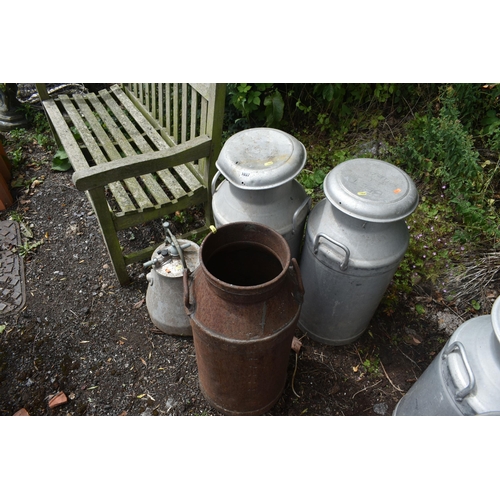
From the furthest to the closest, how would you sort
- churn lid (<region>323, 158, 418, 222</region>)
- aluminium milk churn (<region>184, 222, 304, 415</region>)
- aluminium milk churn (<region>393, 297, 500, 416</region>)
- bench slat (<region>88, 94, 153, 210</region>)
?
bench slat (<region>88, 94, 153, 210</region>) < churn lid (<region>323, 158, 418, 222</region>) < aluminium milk churn (<region>184, 222, 304, 415</region>) < aluminium milk churn (<region>393, 297, 500, 416</region>)

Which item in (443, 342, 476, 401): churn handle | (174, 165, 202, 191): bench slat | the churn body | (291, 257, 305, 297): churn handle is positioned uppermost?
(291, 257, 305, 297): churn handle

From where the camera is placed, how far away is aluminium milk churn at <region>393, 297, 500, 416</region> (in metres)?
1.59

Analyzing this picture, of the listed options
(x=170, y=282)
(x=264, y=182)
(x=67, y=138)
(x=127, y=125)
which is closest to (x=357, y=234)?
(x=264, y=182)

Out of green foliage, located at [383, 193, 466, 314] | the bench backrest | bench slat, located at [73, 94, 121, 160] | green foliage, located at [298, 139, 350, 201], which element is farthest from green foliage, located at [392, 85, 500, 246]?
bench slat, located at [73, 94, 121, 160]

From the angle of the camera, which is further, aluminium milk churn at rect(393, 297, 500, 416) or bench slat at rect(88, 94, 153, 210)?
bench slat at rect(88, 94, 153, 210)

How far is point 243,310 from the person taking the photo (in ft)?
5.77

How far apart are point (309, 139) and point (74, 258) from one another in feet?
9.03

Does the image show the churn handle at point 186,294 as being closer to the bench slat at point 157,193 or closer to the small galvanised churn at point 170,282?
the small galvanised churn at point 170,282

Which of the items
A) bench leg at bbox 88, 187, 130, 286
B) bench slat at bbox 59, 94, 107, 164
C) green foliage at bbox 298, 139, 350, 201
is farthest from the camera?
green foliage at bbox 298, 139, 350, 201

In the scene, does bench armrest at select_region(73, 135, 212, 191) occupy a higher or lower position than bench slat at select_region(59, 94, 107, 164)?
higher

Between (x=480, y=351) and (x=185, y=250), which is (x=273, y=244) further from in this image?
(x=480, y=351)

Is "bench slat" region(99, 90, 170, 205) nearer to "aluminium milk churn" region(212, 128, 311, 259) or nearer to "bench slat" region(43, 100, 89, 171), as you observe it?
"bench slat" region(43, 100, 89, 171)

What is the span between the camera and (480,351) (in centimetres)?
167

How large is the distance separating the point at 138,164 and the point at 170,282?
2.71ft
